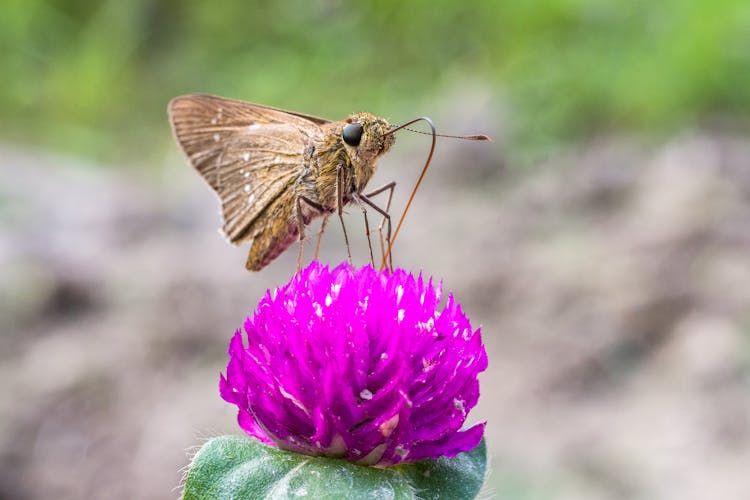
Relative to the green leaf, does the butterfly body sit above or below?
above

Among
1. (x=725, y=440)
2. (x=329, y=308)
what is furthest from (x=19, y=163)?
(x=329, y=308)

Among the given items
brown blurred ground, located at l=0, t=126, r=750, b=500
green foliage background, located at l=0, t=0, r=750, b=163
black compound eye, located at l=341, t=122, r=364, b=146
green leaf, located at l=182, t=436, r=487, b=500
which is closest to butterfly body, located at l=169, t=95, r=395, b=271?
black compound eye, located at l=341, t=122, r=364, b=146

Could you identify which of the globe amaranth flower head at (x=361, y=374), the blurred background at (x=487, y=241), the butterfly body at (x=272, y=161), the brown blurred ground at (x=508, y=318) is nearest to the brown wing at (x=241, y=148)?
the butterfly body at (x=272, y=161)

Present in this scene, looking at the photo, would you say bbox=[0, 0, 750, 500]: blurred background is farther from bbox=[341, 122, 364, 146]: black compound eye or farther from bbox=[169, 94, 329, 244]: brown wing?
bbox=[169, 94, 329, 244]: brown wing

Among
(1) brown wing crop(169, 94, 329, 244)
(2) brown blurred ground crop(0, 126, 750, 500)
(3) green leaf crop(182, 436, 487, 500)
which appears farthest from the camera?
(2) brown blurred ground crop(0, 126, 750, 500)

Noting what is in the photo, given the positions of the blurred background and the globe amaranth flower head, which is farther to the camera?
the blurred background

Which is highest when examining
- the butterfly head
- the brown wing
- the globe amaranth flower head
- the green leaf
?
the brown wing

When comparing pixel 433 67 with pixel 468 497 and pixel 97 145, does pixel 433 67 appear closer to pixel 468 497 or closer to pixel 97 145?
pixel 97 145

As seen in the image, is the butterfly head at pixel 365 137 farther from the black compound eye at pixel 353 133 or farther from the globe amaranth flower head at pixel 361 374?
the globe amaranth flower head at pixel 361 374
